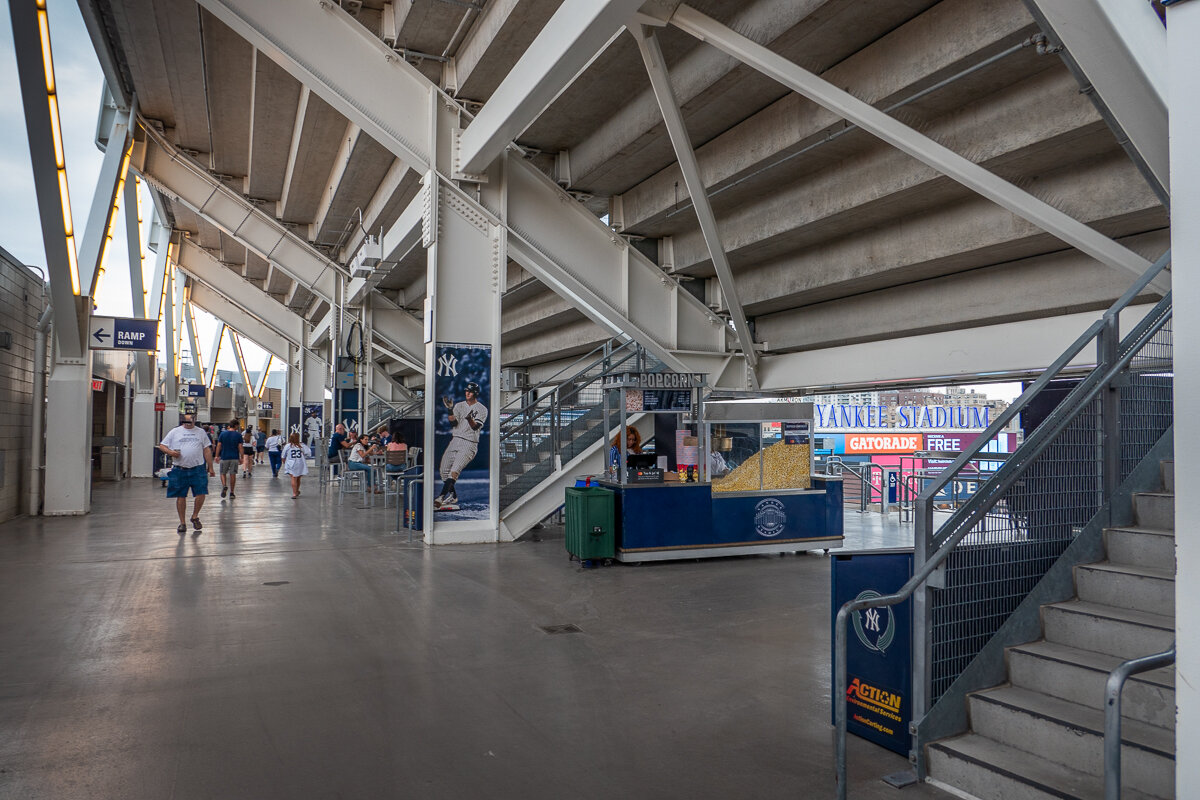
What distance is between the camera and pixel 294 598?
7738mm

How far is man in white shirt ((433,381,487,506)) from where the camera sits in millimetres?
11391

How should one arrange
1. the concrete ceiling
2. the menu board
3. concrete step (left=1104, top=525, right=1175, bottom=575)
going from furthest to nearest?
the menu board → the concrete ceiling → concrete step (left=1104, top=525, right=1175, bottom=575)

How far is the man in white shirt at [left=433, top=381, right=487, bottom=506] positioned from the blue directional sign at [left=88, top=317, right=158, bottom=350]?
7237mm

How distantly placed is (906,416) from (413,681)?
83.4 feet

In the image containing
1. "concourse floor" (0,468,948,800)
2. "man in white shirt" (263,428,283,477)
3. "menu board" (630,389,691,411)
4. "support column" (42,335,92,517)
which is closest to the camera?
"concourse floor" (0,468,948,800)

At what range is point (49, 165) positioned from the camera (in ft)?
39.1

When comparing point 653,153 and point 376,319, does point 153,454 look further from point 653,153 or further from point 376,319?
point 653,153

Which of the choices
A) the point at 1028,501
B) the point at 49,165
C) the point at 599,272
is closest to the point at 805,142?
the point at 599,272

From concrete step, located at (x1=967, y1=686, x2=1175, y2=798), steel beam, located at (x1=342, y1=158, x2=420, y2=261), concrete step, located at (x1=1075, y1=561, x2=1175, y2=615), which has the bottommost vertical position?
concrete step, located at (x1=967, y1=686, x2=1175, y2=798)

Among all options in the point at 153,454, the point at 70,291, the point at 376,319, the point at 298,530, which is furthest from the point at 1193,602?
the point at 153,454

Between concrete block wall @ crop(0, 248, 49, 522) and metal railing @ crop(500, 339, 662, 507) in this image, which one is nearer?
metal railing @ crop(500, 339, 662, 507)

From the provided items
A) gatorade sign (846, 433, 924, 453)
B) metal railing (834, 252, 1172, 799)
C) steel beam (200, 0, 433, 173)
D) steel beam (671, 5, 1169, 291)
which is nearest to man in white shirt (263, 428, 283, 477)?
steel beam (200, 0, 433, 173)

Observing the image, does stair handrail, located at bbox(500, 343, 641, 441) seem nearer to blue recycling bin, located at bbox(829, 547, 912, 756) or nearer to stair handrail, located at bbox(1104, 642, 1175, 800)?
blue recycling bin, located at bbox(829, 547, 912, 756)

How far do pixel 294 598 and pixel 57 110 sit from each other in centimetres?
914
